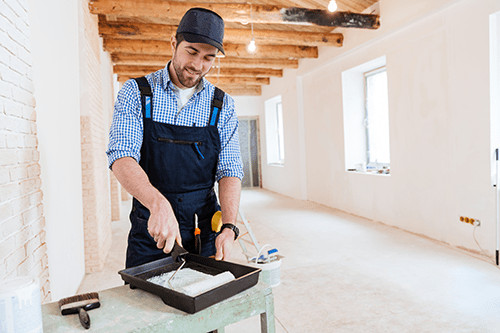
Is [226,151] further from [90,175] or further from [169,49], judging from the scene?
[169,49]

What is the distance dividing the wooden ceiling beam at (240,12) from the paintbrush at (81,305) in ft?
13.2

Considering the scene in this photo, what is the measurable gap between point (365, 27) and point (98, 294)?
15.9 ft

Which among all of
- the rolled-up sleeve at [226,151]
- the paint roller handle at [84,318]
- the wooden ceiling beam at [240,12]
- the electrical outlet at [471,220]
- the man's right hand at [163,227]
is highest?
the wooden ceiling beam at [240,12]

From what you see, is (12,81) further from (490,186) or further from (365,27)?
(365,27)

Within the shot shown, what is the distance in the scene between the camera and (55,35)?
2564 mm

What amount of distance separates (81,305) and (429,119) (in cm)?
433

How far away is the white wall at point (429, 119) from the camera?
365 centimetres

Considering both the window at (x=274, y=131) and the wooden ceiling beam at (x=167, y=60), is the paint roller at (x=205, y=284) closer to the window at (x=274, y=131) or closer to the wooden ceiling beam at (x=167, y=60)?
the wooden ceiling beam at (x=167, y=60)

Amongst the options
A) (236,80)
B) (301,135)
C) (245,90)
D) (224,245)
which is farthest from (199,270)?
(245,90)

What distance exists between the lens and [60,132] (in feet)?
8.77

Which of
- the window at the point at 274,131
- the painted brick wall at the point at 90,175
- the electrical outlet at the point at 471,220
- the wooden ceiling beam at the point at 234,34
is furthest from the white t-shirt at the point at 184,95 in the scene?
the window at the point at 274,131

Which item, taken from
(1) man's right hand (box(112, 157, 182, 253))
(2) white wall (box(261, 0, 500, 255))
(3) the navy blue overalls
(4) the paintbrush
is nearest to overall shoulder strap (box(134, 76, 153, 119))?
(3) the navy blue overalls

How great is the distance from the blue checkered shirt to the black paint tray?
0.40 m

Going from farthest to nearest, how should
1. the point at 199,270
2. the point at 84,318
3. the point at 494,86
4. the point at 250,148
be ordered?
the point at 250,148, the point at 494,86, the point at 199,270, the point at 84,318
